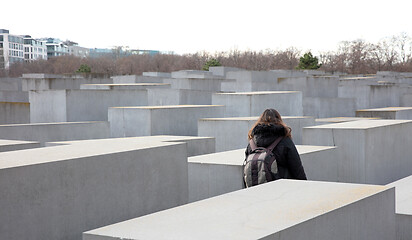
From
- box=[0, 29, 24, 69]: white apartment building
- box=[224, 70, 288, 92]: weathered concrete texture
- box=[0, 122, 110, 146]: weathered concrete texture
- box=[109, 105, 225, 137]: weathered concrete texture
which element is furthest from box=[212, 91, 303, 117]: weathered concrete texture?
box=[0, 29, 24, 69]: white apartment building

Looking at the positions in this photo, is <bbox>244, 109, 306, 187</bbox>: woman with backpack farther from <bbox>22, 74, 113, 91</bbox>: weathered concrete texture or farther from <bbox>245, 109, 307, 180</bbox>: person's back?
<bbox>22, 74, 113, 91</bbox>: weathered concrete texture

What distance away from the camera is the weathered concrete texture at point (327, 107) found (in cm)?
1488

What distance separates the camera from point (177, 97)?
1353cm

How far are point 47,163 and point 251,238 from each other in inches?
95.1

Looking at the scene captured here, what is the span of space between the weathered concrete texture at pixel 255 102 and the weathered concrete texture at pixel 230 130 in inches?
71.8

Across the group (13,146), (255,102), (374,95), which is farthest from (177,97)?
(374,95)

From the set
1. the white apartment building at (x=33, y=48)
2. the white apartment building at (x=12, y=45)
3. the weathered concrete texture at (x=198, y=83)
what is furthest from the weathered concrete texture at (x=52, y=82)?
the white apartment building at (x=33, y=48)

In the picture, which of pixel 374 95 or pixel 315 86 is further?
pixel 374 95

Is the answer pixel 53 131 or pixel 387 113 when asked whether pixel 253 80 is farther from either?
pixel 53 131

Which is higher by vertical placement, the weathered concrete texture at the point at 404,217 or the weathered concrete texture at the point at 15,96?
the weathered concrete texture at the point at 15,96

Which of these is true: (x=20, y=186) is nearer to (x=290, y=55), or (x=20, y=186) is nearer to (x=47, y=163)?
(x=47, y=163)

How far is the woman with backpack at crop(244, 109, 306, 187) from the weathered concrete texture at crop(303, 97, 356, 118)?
10510mm

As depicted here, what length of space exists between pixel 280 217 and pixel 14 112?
1146 centimetres

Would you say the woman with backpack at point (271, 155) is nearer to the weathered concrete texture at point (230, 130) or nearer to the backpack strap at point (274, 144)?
the backpack strap at point (274, 144)
